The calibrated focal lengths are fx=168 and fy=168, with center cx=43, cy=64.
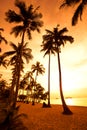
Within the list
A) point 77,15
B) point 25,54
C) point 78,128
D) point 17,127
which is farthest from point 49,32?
point 17,127

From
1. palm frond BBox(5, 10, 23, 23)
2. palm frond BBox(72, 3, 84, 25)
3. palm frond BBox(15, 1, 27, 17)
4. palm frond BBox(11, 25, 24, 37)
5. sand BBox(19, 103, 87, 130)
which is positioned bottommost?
sand BBox(19, 103, 87, 130)

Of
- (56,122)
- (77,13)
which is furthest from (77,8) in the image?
(56,122)

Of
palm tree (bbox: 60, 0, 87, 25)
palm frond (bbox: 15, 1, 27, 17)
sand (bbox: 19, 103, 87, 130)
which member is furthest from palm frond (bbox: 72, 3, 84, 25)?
palm frond (bbox: 15, 1, 27, 17)

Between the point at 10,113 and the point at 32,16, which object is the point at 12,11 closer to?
the point at 32,16

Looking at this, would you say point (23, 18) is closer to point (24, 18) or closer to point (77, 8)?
point (24, 18)

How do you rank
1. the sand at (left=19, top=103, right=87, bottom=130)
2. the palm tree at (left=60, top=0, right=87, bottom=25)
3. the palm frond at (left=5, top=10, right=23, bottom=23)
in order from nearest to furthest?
the sand at (left=19, top=103, right=87, bottom=130), the palm tree at (left=60, top=0, right=87, bottom=25), the palm frond at (left=5, top=10, right=23, bottom=23)

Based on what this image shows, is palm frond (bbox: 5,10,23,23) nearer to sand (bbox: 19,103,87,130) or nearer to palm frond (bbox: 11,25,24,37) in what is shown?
palm frond (bbox: 11,25,24,37)

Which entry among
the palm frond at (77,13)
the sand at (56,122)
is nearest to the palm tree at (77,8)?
the palm frond at (77,13)

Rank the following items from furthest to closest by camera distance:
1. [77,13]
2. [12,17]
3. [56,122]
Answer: [12,17] → [77,13] → [56,122]

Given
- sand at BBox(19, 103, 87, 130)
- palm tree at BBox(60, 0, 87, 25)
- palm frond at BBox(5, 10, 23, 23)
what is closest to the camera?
sand at BBox(19, 103, 87, 130)

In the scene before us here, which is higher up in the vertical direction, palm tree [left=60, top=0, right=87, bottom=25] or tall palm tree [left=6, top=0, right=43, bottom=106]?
tall palm tree [left=6, top=0, right=43, bottom=106]

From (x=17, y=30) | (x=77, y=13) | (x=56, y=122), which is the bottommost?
(x=56, y=122)

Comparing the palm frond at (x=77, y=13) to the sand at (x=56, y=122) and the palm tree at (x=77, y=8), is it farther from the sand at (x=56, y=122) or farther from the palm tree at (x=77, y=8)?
the sand at (x=56, y=122)

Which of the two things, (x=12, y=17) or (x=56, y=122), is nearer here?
(x=56, y=122)
